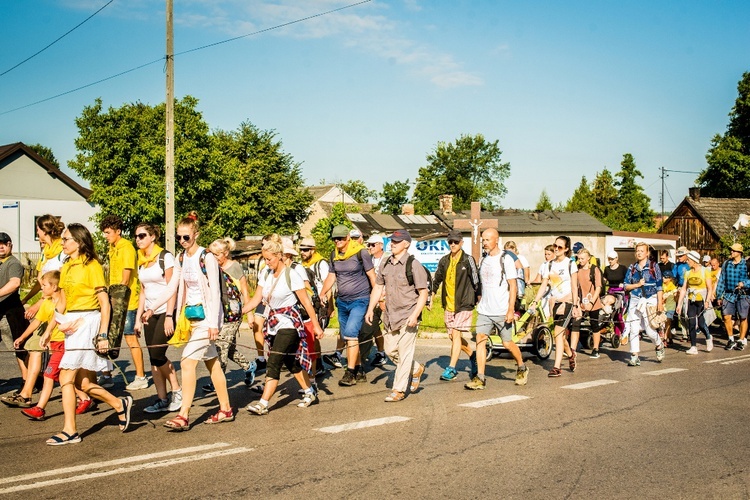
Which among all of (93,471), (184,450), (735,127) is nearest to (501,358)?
(184,450)

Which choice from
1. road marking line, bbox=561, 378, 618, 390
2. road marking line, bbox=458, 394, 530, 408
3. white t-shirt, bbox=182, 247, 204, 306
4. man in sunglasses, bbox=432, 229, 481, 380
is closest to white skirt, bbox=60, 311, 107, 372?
white t-shirt, bbox=182, 247, 204, 306

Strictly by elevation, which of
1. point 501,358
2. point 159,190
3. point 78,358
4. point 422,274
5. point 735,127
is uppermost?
point 735,127

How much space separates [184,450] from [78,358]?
4.17 feet

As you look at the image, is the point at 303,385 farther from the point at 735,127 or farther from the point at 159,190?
the point at 735,127

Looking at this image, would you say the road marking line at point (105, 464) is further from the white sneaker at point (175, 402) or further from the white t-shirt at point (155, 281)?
the white t-shirt at point (155, 281)

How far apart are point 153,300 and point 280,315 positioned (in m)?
1.30

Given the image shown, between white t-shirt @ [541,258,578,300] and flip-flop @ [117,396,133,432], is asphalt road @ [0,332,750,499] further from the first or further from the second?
white t-shirt @ [541,258,578,300]

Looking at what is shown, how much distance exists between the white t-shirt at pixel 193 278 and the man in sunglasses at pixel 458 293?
3778 millimetres

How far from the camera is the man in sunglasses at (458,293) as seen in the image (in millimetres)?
10281

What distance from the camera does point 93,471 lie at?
5.91 metres

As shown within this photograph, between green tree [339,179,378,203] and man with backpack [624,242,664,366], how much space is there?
3322 inches

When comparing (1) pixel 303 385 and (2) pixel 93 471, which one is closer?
(2) pixel 93 471

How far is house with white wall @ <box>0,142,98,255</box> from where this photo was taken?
2025 inches

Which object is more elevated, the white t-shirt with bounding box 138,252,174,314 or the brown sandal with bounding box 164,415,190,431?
the white t-shirt with bounding box 138,252,174,314
